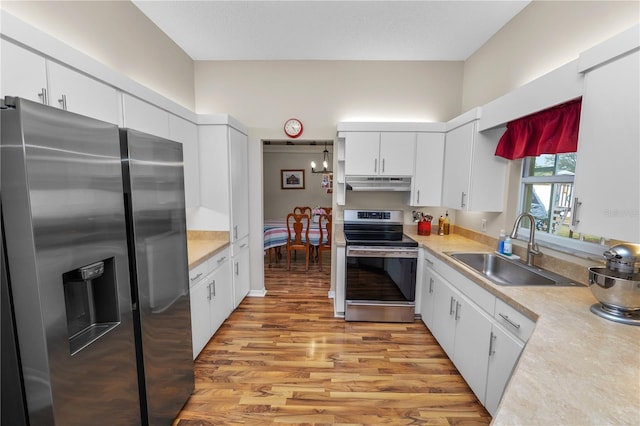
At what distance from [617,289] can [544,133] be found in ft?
3.69

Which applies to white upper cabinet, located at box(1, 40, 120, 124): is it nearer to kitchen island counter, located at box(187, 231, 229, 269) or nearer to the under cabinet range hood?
kitchen island counter, located at box(187, 231, 229, 269)

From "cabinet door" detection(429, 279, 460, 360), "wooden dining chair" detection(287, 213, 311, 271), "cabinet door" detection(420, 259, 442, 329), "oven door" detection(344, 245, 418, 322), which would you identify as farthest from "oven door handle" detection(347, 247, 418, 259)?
"wooden dining chair" detection(287, 213, 311, 271)

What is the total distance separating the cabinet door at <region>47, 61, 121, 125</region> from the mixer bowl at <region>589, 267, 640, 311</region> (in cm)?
271

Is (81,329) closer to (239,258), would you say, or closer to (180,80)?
(239,258)

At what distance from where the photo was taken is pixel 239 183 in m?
3.12

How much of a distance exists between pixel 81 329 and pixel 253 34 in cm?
273

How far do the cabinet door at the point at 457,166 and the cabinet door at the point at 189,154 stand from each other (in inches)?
103

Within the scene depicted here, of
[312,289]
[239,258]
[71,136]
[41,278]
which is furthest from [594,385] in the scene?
[312,289]

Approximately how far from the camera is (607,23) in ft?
5.26

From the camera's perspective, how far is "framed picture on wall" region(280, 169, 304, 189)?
23.7 feet

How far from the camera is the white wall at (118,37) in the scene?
5.07 ft

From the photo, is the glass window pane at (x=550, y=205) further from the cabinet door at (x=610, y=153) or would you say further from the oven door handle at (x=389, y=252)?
the oven door handle at (x=389, y=252)

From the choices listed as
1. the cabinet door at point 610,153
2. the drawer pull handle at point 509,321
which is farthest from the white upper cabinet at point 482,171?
the drawer pull handle at point 509,321

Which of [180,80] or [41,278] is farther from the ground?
[180,80]
